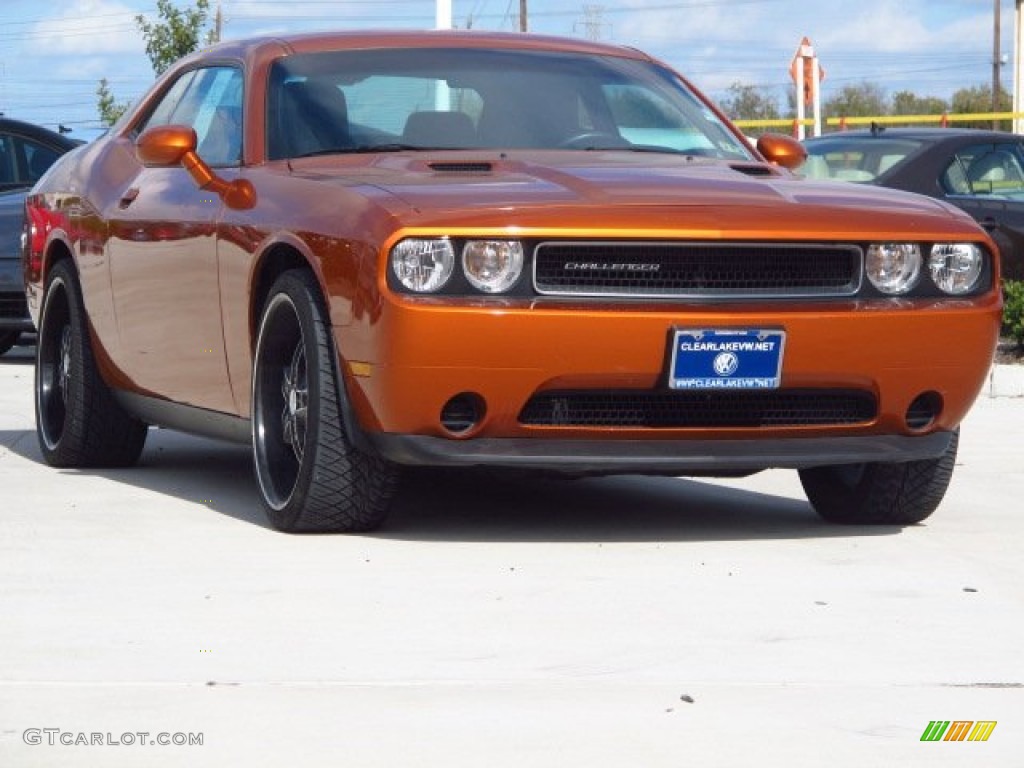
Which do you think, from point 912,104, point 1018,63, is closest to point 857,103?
point 912,104

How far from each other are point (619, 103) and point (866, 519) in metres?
1.59

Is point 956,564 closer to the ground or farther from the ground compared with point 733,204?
closer to the ground

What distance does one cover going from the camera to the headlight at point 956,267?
676cm

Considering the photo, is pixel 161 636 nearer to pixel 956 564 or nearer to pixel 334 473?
pixel 334 473

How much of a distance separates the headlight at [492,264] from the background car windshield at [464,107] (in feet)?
3.62

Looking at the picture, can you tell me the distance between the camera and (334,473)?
6539 mm

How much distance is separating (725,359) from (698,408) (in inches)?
9.5

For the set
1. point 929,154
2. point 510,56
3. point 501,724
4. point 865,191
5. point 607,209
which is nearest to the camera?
point 501,724

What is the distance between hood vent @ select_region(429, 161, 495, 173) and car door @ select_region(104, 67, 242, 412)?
78 cm

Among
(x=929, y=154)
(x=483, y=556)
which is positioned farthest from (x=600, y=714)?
(x=929, y=154)

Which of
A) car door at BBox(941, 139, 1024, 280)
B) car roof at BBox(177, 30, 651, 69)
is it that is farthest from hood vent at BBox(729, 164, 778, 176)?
car door at BBox(941, 139, 1024, 280)

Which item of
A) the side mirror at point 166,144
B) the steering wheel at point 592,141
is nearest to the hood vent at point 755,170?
the steering wheel at point 592,141

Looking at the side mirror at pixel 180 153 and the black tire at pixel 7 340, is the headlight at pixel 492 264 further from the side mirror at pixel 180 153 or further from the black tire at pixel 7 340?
the black tire at pixel 7 340

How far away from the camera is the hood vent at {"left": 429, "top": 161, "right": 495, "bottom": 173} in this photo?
6.85 m
